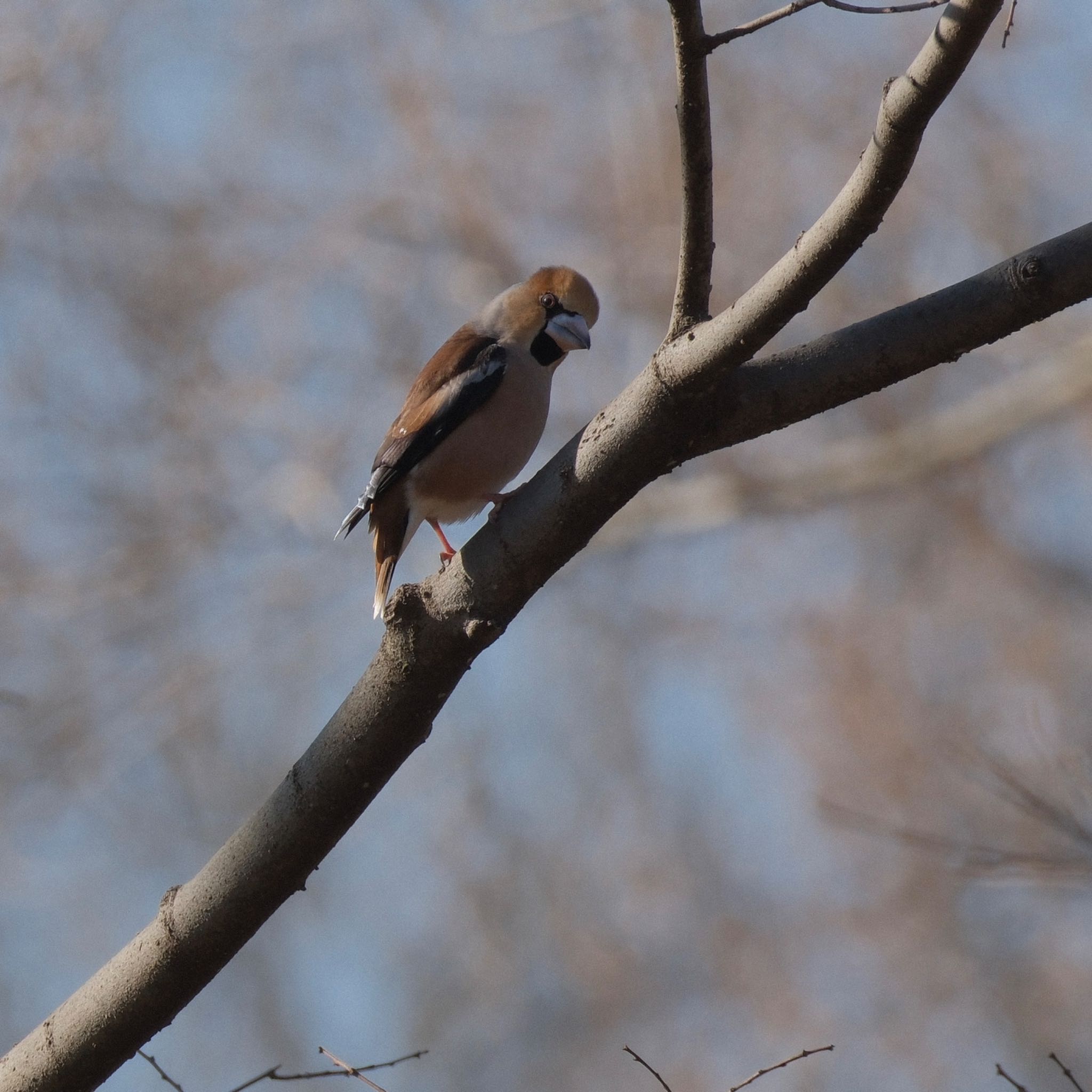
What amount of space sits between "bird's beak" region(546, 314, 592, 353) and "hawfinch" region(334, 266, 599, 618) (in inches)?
5.0

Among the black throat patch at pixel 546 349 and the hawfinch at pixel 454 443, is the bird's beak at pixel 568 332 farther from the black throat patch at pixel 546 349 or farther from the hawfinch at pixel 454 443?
the hawfinch at pixel 454 443

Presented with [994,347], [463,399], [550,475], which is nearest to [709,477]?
[994,347]

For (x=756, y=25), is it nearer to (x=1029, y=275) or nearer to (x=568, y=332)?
(x=1029, y=275)

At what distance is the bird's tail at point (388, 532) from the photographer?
198 inches

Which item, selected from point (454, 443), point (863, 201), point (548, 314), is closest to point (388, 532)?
point (454, 443)

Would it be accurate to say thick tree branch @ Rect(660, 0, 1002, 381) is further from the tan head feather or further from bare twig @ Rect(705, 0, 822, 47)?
the tan head feather

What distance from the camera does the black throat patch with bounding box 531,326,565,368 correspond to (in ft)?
18.1

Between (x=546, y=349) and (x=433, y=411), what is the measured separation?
831 millimetres

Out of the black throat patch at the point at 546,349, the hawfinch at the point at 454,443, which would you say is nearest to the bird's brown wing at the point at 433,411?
the hawfinch at the point at 454,443

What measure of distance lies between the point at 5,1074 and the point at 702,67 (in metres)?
2.73

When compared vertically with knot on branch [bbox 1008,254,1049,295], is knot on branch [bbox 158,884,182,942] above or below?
below

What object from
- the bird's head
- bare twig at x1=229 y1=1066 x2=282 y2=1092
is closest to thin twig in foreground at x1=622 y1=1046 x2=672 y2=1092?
bare twig at x1=229 y1=1066 x2=282 y2=1092

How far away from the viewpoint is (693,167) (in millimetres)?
2898

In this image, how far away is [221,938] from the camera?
3.01m
